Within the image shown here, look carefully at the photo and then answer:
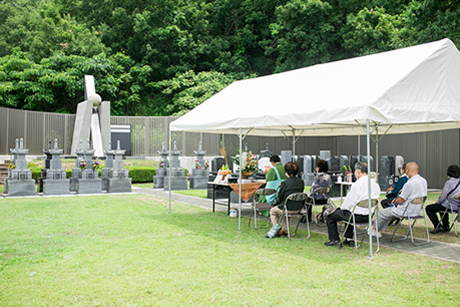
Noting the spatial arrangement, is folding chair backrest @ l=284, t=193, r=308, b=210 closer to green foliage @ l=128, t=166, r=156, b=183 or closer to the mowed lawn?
the mowed lawn

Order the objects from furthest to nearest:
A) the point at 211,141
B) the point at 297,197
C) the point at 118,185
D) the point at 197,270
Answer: the point at 211,141 < the point at 118,185 < the point at 297,197 < the point at 197,270

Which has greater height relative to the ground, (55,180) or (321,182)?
(321,182)

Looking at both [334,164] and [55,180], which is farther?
[334,164]

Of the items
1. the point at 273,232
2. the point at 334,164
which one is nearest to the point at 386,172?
the point at 334,164

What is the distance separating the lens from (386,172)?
18.0 metres

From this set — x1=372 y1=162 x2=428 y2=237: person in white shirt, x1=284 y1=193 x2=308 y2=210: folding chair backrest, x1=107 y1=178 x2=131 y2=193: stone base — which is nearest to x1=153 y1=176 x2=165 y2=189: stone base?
x1=107 y1=178 x2=131 y2=193: stone base

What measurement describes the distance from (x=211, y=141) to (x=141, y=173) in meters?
6.99

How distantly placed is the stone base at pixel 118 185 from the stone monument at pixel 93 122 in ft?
29.0

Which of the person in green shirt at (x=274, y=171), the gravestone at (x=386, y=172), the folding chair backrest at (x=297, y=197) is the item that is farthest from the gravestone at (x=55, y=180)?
the gravestone at (x=386, y=172)

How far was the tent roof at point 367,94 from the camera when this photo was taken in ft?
20.2

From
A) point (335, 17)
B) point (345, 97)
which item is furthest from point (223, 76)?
point (345, 97)

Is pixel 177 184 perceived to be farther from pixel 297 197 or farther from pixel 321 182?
pixel 297 197

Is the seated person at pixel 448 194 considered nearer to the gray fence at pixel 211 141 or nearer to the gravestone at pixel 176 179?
the gravestone at pixel 176 179

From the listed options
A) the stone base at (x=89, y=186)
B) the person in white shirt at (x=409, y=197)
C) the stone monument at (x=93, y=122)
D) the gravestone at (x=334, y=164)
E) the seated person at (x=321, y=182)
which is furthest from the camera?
the stone monument at (x=93, y=122)
